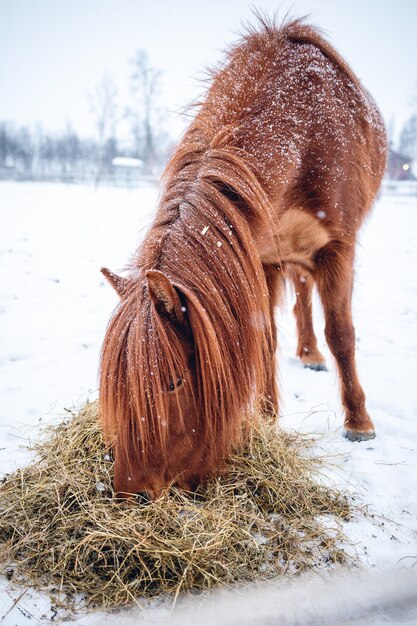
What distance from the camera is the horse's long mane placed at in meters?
1.46

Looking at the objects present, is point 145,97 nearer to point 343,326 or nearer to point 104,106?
point 104,106

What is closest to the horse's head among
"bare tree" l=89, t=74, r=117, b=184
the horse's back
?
the horse's back

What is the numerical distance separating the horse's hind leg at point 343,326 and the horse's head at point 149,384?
4.59 ft

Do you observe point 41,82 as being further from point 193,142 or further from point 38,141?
point 193,142

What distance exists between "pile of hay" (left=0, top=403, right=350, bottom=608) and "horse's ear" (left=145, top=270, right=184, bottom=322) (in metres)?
0.82

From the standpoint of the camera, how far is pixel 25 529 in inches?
66.9

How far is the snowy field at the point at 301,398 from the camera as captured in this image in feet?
4.74

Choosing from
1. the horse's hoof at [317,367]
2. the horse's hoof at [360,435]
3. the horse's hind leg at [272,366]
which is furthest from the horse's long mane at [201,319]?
the horse's hoof at [317,367]

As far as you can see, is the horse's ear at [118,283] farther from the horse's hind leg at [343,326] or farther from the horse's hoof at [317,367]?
the horse's hoof at [317,367]

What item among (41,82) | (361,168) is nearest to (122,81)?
(361,168)

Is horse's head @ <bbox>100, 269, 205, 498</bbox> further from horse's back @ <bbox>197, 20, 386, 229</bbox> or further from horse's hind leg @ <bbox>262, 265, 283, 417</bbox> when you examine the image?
horse's hind leg @ <bbox>262, 265, 283, 417</bbox>

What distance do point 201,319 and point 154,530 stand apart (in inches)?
36.0

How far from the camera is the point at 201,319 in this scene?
151 centimetres

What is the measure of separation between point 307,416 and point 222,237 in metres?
1.78
